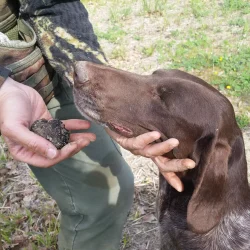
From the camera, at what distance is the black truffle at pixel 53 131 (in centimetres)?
263

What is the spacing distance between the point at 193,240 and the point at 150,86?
3.66 feet

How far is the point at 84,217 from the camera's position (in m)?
3.32

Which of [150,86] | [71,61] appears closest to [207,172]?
[150,86]

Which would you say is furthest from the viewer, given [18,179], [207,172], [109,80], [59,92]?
[18,179]

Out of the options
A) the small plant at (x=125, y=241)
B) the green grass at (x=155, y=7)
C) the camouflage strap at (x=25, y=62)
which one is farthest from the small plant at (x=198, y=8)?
the camouflage strap at (x=25, y=62)

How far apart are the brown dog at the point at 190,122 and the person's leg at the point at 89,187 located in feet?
1.33

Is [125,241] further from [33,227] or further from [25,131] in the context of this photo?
[25,131]

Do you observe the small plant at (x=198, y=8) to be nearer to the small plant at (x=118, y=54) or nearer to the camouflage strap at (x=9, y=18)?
the small plant at (x=118, y=54)

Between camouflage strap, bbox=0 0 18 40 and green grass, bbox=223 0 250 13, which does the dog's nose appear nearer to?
camouflage strap, bbox=0 0 18 40

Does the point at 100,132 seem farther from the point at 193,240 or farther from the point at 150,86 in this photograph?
the point at 193,240

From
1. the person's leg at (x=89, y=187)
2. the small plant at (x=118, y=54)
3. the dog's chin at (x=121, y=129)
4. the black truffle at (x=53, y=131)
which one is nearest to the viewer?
the black truffle at (x=53, y=131)

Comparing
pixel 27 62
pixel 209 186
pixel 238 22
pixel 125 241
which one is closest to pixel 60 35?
pixel 27 62

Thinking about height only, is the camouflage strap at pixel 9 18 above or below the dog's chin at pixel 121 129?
above

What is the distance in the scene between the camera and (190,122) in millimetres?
2648
